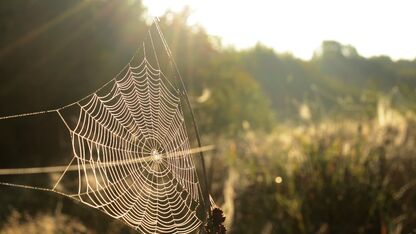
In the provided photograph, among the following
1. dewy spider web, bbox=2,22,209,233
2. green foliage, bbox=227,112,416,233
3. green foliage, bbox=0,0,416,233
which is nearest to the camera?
dewy spider web, bbox=2,22,209,233

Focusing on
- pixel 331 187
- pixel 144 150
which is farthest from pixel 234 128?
pixel 144 150

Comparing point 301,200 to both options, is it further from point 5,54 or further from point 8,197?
point 5,54

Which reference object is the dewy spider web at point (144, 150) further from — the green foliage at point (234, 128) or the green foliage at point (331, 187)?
the green foliage at point (331, 187)

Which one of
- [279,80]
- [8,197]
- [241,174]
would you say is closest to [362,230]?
[241,174]

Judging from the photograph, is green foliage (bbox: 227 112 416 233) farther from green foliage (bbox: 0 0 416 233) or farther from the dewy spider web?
the dewy spider web

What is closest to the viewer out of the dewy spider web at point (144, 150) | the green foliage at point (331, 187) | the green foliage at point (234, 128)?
the dewy spider web at point (144, 150)

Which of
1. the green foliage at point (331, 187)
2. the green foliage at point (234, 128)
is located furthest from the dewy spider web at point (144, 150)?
the green foliage at point (331, 187)

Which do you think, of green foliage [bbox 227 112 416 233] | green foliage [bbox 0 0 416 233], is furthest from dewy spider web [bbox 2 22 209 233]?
green foliage [bbox 227 112 416 233]

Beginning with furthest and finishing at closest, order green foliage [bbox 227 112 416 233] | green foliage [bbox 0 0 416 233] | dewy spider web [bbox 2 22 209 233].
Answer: green foliage [bbox 0 0 416 233] < green foliage [bbox 227 112 416 233] < dewy spider web [bbox 2 22 209 233]

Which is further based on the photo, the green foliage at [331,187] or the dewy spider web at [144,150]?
the green foliage at [331,187]

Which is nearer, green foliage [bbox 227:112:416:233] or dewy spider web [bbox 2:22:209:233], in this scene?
dewy spider web [bbox 2:22:209:233]

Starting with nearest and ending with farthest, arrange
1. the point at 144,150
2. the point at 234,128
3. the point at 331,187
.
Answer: the point at 144,150 → the point at 331,187 → the point at 234,128

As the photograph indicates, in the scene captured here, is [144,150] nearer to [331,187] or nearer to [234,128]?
[331,187]
